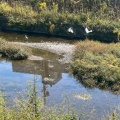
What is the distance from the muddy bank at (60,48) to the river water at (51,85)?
1.62 ft

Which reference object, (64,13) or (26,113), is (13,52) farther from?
(26,113)

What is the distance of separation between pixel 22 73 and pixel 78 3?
1128 cm

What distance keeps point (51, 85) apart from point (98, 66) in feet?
8.89

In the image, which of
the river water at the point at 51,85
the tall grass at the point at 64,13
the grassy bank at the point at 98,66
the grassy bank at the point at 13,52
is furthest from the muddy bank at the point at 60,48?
the tall grass at the point at 64,13

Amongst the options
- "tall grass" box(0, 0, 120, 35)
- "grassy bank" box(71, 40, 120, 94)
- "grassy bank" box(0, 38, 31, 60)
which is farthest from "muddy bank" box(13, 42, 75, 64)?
"tall grass" box(0, 0, 120, 35)

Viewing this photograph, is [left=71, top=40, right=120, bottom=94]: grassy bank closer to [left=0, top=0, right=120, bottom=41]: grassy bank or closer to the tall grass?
[left=0, top=0, right=120, bottom=41]: grassy bank

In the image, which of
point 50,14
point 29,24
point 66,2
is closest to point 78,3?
point 66,2

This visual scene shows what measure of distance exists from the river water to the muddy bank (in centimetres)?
49

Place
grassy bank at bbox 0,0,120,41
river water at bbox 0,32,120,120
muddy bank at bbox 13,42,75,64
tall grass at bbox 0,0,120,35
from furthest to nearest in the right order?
tall grass at bbox 0,0,120,35, grassy bank at bbox 0,0,120,41, muddy bank at bbox 13,42,75,64, river water at bbox 0,32,120,120

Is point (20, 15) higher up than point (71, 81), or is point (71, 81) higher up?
point (20, 15)

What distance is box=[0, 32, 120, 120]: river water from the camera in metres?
14.6

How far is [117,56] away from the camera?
19.1 metres

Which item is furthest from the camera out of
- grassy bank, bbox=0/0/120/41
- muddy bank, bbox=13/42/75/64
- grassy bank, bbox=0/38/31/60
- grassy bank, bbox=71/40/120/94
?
grassy bank, bbox=0/0/120/41

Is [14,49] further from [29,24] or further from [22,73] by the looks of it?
[29,24]
